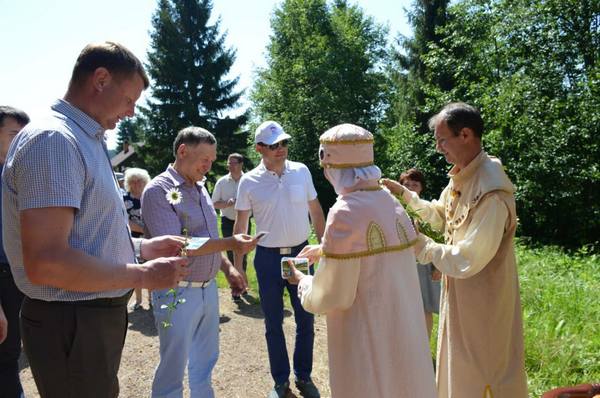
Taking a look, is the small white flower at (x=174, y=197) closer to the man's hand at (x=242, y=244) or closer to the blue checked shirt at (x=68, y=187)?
the man's hand at (x=242, y=244)

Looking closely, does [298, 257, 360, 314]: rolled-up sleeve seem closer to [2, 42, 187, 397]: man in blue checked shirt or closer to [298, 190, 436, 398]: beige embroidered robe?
[298, 190, 436, 398]: beige embroidered robe

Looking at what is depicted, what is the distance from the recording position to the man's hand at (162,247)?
2660 millimetres

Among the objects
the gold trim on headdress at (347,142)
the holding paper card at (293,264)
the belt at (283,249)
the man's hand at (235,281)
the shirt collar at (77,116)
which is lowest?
the man's hand at (235,281)

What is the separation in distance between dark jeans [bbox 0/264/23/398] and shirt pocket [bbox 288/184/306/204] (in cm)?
233

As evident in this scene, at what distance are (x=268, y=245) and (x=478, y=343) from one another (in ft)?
6.51

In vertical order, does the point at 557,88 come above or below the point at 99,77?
above

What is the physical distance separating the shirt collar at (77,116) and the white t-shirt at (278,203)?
2.42 meters

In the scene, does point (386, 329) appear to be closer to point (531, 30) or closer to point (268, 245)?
point (268, 245)

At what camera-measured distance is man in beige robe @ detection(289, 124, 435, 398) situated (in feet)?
8.12

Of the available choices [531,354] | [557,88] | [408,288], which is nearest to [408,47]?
[557,88]

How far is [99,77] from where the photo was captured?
6.59 ft

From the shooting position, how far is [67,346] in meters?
1.97

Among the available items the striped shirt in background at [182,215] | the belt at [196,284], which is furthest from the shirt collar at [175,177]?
the belt at [196,284]

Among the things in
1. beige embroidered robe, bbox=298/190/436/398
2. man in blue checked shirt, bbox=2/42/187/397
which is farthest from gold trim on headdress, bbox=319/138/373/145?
man in blue checked shirt, bbox=2/42/187/397
